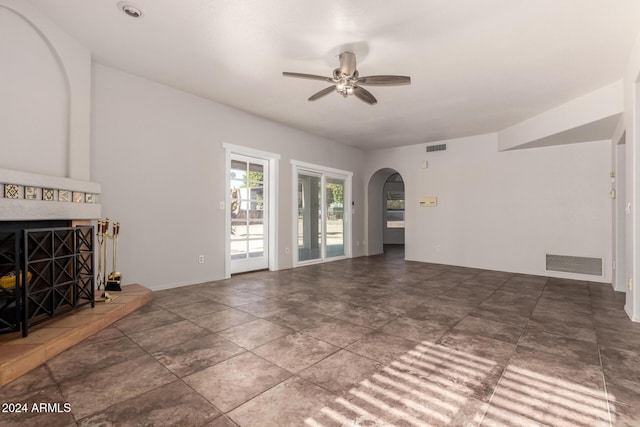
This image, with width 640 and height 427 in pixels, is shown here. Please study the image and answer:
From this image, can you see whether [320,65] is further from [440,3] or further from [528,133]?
[528,133]

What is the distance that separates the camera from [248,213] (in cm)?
538

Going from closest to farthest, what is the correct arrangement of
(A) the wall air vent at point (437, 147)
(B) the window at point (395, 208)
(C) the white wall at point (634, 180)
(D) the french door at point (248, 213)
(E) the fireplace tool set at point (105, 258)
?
1. (C) the white wall at point (634, 180)
2. (E) the fireplace tool set at point (105, 258)
3. (D) the french door at point (248, 213)
4. (A) the wall air vent at point (437, 147)
5. (B) the window at point (395, 208)

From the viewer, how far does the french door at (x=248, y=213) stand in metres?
5.17

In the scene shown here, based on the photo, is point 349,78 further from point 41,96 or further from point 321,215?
point 321,215

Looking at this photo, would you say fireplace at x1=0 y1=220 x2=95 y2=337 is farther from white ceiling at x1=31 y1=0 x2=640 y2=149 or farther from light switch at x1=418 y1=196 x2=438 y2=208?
Answer: light switch at x1=418 y1=196 x2=438 y2=208

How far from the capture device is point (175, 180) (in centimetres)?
432

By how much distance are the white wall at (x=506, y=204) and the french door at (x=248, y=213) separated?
3.64 metres

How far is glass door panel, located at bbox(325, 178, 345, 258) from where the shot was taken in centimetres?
712

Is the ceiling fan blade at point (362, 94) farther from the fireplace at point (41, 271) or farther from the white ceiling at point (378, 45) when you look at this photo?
the fireplace at point (41, 271)

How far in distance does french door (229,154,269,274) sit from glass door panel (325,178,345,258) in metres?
1.84

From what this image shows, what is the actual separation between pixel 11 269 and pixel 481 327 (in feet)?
13.5

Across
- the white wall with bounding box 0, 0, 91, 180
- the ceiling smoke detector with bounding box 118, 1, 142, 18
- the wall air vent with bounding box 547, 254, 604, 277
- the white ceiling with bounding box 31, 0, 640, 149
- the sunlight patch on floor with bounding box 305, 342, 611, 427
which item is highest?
the ceiling smoke detector with bounding box 118, 1, 142, 18

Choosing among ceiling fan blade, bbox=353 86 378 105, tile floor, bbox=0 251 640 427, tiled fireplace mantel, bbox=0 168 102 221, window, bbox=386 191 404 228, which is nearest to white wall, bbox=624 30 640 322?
tile floor, bbox=0 251 640 427

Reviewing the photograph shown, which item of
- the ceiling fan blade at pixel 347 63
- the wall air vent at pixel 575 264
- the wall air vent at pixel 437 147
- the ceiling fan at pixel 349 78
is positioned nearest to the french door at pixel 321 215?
the wall air vent at pixel 437 147
